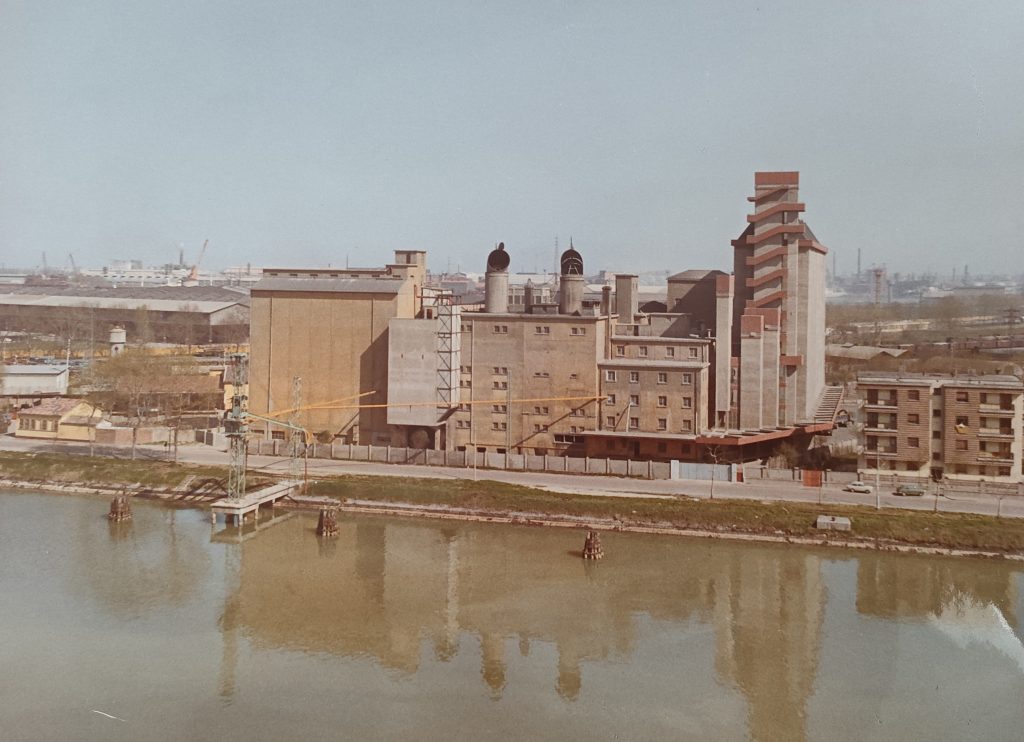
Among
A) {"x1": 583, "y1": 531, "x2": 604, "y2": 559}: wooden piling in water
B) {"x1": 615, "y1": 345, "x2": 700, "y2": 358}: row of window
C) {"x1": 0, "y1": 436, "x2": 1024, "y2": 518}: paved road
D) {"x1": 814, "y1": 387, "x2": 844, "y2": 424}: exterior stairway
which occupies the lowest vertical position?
{"x1": 583, "y1": 531, "x2": 604, "y2": 559}: wooden piling in water

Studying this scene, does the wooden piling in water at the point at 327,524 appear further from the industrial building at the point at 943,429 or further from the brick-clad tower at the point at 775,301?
the industrial building at the point at 943,429

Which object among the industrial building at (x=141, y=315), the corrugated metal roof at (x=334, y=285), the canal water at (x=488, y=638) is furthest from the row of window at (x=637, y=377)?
the industrial building at (x=141, y=315)

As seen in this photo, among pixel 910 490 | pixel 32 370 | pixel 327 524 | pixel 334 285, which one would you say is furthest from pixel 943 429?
pixel 32 370

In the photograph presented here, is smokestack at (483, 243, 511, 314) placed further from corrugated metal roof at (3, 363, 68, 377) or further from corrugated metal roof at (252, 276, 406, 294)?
corrugated metal roof at (3, 363, 68, 377)

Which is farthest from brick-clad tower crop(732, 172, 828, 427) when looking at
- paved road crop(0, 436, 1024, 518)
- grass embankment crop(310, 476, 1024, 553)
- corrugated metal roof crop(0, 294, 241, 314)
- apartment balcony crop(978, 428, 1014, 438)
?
corrugated metal roof crop(0, 294, 241, 314)

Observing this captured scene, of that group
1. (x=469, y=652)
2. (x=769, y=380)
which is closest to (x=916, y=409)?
(x=769, y=380)
